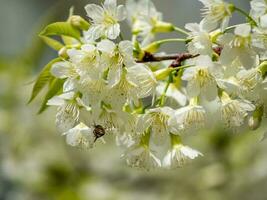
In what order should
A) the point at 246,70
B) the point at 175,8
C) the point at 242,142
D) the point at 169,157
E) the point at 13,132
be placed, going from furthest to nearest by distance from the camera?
the point at 175,8
the point at 13,132
the point at 242,142
the point at 169,157
the point at 246,70

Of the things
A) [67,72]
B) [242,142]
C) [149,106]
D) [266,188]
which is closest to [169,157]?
[149,106]

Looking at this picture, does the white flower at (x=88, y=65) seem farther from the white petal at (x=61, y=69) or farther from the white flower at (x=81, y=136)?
the white flower at (x=81, y=136)

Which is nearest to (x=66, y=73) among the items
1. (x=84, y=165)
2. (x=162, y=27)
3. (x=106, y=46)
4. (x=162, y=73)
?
(x=106, y=46)

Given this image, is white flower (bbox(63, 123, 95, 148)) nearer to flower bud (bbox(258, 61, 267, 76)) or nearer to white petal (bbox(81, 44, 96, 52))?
white petal (bbox(81, 44, 96, 52))

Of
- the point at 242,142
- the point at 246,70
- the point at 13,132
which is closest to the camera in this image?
the point at 246,70

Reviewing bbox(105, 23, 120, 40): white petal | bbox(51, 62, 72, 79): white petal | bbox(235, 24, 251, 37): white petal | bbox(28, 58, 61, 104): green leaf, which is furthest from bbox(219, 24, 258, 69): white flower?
bbox(28, 58, 61, 104): green leaf

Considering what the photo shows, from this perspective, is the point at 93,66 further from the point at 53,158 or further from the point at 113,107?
the point at 53,158

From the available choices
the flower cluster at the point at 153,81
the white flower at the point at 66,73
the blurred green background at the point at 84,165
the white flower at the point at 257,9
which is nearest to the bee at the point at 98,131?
the flower cluster at the point at 153,81
